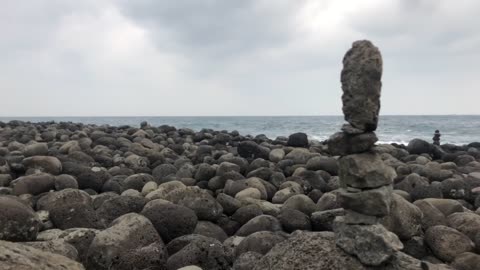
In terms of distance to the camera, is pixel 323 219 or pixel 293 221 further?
pixel 293 221

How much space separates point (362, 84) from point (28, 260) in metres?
2.97

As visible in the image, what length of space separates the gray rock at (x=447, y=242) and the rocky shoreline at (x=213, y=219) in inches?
0.5

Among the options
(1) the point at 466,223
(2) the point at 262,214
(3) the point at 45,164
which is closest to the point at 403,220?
(1) the point at 466,223

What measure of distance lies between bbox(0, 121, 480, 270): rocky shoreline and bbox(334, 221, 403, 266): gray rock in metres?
0.08

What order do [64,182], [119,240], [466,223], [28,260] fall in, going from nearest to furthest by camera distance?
[28,260]
[119,240]
[466,223]
[64,182]

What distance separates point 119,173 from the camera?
10508 millimetres

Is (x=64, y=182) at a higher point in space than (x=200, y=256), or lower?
higher

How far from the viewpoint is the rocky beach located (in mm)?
3922

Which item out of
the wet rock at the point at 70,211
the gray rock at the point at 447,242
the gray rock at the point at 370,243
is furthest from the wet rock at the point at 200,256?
the gray rock at the point at 447,242

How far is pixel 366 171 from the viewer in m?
3.96

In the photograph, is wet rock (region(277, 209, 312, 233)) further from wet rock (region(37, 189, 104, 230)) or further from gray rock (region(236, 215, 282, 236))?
wet rock (region(37, 189, 104, 230))

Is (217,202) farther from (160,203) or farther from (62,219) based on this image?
(62,219)

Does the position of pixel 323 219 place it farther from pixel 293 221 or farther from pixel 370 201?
pixel 370 201

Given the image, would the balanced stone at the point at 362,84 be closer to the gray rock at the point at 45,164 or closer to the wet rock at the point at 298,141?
the gray rock at the point at 45,164
